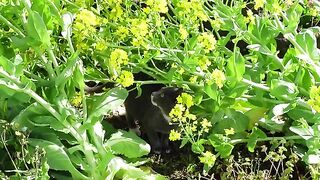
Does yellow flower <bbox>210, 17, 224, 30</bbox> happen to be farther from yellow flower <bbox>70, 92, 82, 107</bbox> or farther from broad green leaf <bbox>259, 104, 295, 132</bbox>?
yellow flower <bbox>70, 92, 82, 107</bbox>

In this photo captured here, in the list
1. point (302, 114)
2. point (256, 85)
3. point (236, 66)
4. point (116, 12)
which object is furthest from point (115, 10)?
point (302, 114)

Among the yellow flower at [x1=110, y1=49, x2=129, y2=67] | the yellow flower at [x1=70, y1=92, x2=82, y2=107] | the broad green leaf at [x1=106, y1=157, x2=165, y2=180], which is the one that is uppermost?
the yellow flower at [x1=110, y1=49, x2=129, y2=67]

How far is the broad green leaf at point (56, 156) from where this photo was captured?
251cm

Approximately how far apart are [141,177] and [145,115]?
446mm

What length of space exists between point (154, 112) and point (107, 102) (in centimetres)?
46

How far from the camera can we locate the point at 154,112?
9.87ft

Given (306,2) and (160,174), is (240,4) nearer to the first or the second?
(306,2)

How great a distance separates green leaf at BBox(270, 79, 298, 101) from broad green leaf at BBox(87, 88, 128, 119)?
23.3 inches

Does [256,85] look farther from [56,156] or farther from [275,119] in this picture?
[56,156]

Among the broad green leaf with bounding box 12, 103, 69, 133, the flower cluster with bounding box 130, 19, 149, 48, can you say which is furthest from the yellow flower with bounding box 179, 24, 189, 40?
the broad green leaf with bounding box 12, 103, 69, 133

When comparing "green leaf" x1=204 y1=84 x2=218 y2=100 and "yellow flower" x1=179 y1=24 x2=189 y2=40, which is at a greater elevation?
"yellow flower" x1=179 y1=24 x2=189 y2=40

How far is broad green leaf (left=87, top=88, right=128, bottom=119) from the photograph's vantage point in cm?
255

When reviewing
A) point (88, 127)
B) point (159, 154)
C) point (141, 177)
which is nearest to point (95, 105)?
point (88, 127)

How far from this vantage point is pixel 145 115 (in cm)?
308
